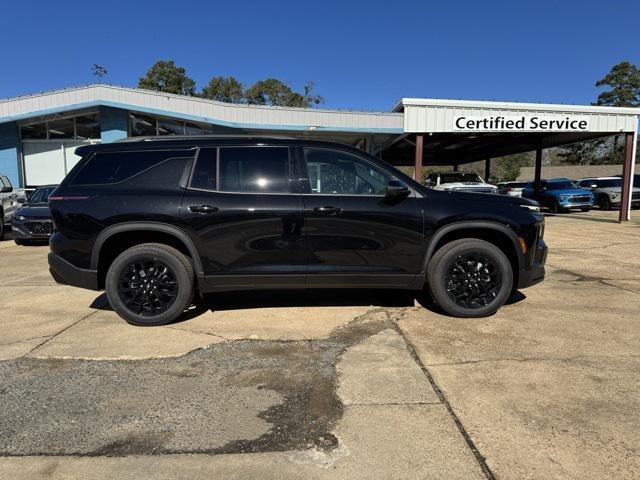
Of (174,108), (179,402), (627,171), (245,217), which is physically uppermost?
(174,108)

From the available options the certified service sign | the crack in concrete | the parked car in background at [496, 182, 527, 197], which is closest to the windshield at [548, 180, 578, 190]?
the parked car in background at [496, 182, 527, 197]

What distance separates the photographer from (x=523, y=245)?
4.80 meters

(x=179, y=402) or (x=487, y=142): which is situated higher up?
(x=487, y=142)

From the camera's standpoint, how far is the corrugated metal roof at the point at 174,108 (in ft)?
49.0

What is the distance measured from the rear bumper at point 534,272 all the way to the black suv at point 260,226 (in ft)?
0.05

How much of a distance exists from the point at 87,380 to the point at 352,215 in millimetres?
2687

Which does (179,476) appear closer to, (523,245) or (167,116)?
(523,245)

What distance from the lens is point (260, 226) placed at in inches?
179

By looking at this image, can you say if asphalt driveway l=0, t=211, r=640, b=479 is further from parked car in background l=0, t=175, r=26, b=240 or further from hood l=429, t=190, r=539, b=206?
parked car in background l=0, t=175, r=26, b=240

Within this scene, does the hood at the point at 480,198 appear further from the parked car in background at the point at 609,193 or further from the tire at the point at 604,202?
the tire at the point at 604,202

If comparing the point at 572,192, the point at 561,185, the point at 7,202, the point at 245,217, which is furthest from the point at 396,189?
the point at 561,185

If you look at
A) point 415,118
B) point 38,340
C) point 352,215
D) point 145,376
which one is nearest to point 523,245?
point 352,215

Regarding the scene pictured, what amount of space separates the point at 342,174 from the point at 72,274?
2880mm

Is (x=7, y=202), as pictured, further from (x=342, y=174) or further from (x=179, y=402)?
(x=179, y=402)
